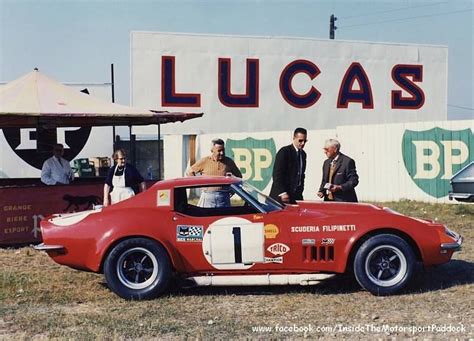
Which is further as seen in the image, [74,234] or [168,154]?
[168,154]

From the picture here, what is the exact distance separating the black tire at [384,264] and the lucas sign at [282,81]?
17.5 metres

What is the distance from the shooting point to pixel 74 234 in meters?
6.73

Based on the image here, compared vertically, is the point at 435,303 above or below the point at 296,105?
below

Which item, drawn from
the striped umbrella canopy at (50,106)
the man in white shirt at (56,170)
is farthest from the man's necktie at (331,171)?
the man in white shirt at (56,170)

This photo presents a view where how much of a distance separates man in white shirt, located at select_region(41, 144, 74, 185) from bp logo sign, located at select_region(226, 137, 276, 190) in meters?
8.43

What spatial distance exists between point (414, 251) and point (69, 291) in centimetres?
365

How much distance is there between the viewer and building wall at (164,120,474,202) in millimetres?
15930

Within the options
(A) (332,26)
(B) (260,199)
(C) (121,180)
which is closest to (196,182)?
(B) (260,199)

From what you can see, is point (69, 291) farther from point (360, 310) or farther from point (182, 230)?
point (360, 310)

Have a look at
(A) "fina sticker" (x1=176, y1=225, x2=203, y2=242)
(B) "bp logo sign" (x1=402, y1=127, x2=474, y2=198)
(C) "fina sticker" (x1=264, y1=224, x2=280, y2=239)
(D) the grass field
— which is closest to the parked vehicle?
(B) "bp logo sign" (x1=402, y1=127, x2=474, y2=198)

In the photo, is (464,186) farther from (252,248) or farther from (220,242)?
(220,242)

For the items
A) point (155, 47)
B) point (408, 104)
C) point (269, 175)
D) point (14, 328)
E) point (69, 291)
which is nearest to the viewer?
point (14, 328)

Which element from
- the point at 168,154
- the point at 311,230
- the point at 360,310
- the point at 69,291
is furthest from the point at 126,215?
the point at 168,154

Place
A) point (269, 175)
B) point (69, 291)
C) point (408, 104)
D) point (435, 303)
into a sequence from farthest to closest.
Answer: point (408, 104), point (269, 175), point (69, 291), point (435, 303)
